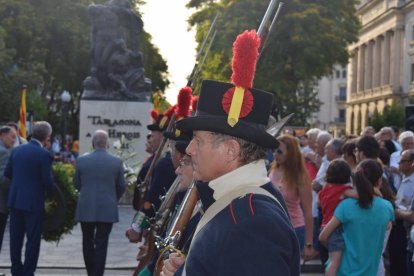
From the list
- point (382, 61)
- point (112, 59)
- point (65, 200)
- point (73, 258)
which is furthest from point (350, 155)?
point (382, 61)

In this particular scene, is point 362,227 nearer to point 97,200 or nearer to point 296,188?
point 296,188

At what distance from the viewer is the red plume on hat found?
323 cm

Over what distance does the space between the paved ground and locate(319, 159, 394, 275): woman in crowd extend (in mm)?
4377

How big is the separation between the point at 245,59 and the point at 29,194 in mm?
6930

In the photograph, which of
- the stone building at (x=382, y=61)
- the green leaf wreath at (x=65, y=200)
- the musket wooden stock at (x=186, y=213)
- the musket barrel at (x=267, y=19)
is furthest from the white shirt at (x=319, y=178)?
the stone building at (x=382, y=61)

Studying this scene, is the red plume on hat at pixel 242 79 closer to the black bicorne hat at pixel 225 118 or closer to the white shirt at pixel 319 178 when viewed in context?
the black bicorne hat at pixel 225 118

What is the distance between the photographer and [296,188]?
8320mm

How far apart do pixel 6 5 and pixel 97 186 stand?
33.2 m

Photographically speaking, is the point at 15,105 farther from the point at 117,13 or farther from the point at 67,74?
the point at 117,13

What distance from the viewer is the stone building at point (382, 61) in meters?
76.8

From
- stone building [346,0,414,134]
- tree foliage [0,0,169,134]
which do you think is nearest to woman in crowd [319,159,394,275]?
tree foliage [0,0,169,134]

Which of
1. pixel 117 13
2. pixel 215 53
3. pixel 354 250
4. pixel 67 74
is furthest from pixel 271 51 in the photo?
pixel 354 250

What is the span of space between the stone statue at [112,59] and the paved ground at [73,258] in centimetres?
667

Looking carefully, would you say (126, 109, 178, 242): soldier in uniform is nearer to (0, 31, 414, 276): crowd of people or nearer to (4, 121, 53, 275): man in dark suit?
(0, 31, 414, 276): crowd of people
